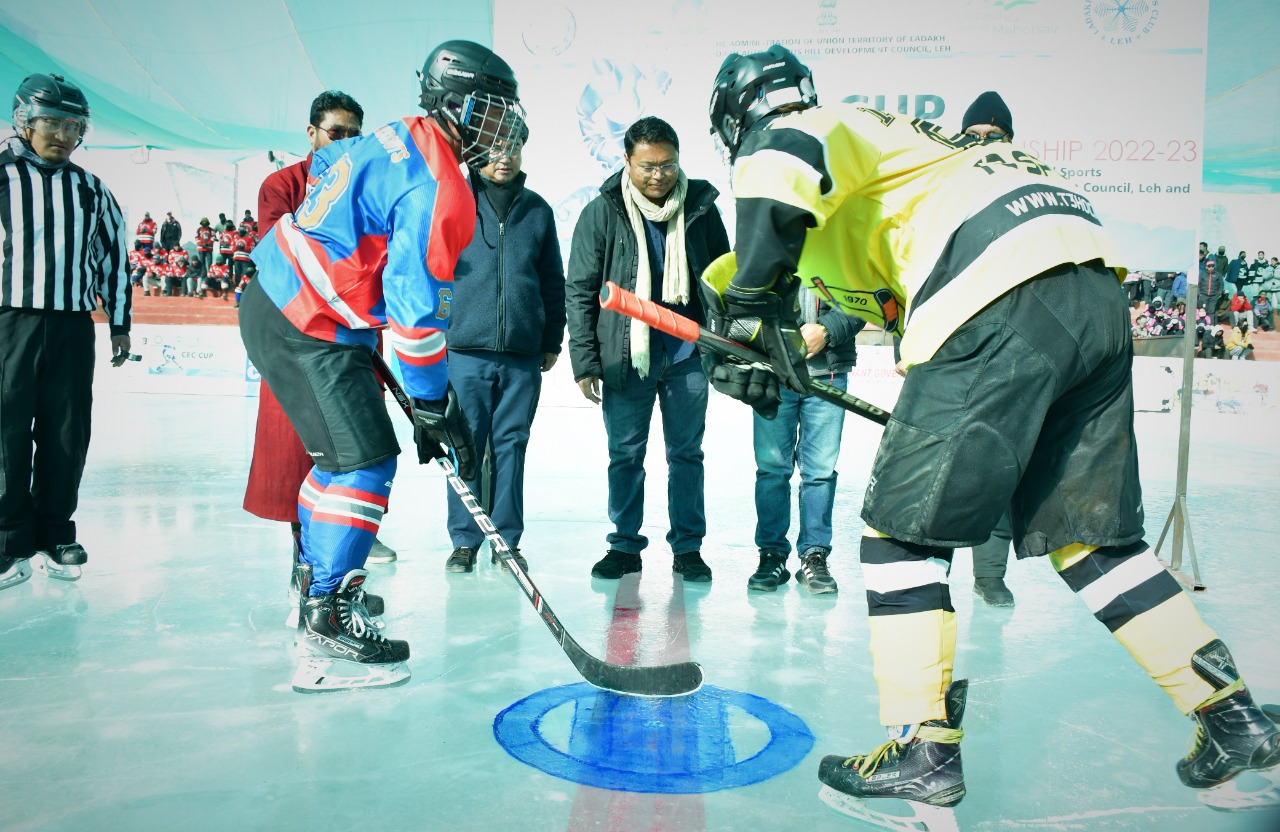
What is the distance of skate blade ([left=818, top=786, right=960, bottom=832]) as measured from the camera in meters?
1.68

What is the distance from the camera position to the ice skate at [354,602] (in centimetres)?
248

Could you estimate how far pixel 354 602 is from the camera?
2.46 metres

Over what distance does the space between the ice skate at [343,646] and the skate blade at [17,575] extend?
4.43 feet

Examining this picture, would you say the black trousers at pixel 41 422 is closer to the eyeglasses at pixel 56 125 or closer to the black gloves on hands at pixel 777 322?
the eyeglasses at pixel 56 125

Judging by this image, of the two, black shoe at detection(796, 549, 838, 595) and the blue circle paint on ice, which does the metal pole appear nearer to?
black shoe at detection(796, 549, 838, 595)

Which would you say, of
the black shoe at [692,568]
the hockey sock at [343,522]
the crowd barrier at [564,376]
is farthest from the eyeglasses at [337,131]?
the crowd barrier at [564,376]

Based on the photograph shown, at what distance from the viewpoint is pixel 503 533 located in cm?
347

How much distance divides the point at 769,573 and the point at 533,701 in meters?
1.28

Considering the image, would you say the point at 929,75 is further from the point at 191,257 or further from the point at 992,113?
→ the point at 191,257

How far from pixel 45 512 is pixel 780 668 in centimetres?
255

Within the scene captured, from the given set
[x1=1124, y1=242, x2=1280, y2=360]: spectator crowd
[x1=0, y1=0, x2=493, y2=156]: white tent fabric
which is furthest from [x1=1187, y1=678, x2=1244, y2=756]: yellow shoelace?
[x1=0, y1=0, x2=493, y2=156]: white tent fabric

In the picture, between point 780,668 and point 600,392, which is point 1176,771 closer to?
point 780,668

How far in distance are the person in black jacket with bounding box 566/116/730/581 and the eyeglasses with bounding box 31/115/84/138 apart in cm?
175

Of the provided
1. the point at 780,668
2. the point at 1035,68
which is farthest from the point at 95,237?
the point at 1035,68
